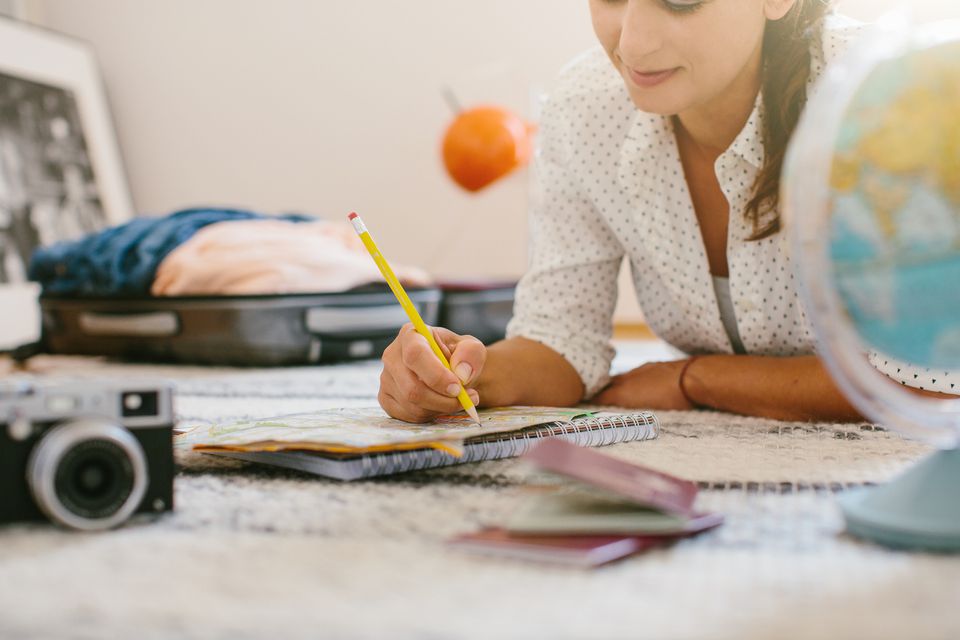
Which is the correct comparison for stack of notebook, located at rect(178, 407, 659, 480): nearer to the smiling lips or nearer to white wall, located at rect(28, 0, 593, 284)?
the smiling lips

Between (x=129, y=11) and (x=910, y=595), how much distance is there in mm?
3320

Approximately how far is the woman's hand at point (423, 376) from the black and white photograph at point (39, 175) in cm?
216

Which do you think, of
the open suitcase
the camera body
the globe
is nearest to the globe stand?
the globe

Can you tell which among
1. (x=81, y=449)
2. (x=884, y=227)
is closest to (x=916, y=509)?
(x=884, y=227)

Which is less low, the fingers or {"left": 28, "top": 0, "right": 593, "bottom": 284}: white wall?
{"left": 28, "top": 0, "right": 593, "bottom": 284}: white wall

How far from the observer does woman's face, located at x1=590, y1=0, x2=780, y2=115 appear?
2.98ft

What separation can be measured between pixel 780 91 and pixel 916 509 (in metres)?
0.58

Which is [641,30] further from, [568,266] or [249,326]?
[249,326]

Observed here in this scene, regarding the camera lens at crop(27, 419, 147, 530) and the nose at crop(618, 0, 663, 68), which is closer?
the camera lens at crop(27, 419, 147, 530)

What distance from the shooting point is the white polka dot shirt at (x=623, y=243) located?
1085mm

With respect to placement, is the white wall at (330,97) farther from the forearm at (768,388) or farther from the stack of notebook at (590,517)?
the stack of notebook at (590,517)

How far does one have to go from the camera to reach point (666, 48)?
0.93m

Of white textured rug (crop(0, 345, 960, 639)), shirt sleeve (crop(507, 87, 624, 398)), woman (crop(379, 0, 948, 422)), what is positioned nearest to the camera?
white textured rug (crop(0, 345, 960, 639))

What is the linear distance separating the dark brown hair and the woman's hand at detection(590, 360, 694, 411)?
0.71ft
